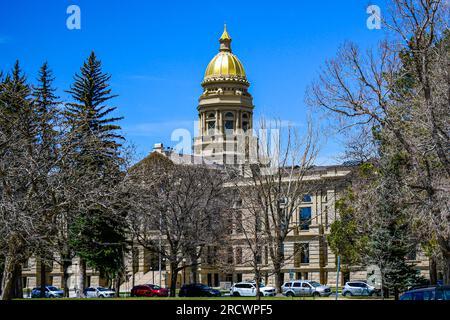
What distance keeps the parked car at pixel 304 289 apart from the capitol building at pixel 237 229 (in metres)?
3.23

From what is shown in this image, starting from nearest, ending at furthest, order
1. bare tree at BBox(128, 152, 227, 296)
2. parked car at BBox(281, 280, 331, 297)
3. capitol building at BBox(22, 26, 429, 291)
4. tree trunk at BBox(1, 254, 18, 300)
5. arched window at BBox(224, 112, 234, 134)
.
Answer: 1. tree trunk at BBox(1, 254, 18, 300)
2. bare tree at BBox(128, 152, 227, 296)
3. parked car at BBox(281, 280, 331, 297)
4. capitol building at BBox(22, 26, 429, 291)
5. arched window at BBox(224, 112, 234, 134)

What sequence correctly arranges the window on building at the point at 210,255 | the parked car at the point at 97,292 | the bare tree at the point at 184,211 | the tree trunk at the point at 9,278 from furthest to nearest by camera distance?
the parked car at the point at 97,292
the window on building at the point at 210,255
the bare tree at the point at 184,211
the tree trunk at the point at 9,278

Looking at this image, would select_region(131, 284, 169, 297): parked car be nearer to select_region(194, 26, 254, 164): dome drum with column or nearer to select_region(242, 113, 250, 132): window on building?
select_region(194, 26, 254, 164): dome drum with column

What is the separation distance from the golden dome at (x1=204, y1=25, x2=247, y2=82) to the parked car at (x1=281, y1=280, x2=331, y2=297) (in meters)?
58.1

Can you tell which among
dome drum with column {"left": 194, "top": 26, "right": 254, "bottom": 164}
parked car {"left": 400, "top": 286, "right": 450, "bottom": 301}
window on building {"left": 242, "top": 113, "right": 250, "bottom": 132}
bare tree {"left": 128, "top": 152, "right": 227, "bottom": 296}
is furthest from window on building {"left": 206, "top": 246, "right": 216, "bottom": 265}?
window on building {"left": 242, "top": 113, "right": 250, "bottom": 132}

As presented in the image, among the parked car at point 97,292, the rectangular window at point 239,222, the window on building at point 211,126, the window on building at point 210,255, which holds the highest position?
the window on building at point 211,126

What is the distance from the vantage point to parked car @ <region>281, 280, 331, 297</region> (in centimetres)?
6012

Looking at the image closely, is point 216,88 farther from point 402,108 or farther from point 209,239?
point 402,108

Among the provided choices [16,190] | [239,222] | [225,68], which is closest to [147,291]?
[239,222]

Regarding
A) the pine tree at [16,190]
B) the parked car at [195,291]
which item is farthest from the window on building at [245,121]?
the pine tree at [16,190]

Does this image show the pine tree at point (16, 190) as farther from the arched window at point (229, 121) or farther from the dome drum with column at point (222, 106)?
the arched window at point (229, 121)

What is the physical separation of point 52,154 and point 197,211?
2737 cm

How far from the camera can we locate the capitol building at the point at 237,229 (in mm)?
69312

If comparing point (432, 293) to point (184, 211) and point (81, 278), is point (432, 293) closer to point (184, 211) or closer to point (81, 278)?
point (184, 211)
